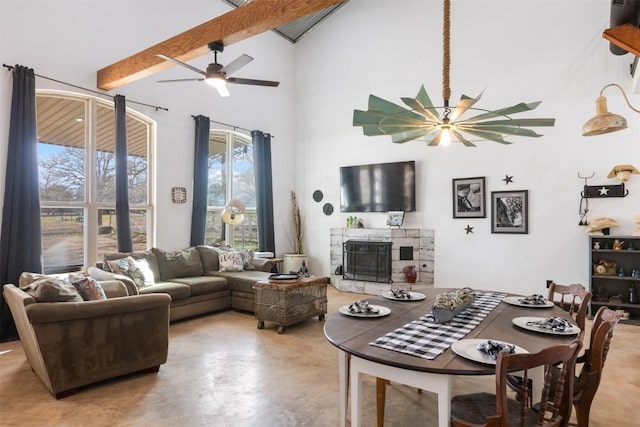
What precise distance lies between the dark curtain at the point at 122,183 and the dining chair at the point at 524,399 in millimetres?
4820

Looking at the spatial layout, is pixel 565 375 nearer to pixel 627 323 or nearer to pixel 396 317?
pixel 396 317

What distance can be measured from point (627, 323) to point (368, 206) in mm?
4146

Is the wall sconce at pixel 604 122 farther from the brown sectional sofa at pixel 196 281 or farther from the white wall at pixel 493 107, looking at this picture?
the brown sectional sofa at pixel 196 281

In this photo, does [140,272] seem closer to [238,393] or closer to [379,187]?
[238,393]

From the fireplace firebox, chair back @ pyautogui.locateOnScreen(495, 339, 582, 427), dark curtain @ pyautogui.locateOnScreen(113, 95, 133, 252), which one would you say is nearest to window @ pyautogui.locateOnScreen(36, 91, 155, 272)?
dark curtain @ pyautogui.locateOnScreen(113, 95, 133, 252)

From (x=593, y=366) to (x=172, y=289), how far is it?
4335 millimetres

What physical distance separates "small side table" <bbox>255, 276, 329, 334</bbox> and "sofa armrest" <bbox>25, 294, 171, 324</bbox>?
1409 millimetres

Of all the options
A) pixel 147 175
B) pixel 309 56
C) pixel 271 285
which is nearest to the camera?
pixel 271 285

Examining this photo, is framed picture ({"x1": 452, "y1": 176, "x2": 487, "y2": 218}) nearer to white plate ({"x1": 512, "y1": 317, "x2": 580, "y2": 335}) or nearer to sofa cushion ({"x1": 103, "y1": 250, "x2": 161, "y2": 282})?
white plate ({"x1": 512, "y1": 317, "x2": 580, "y2": 335})

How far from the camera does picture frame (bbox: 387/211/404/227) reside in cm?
682

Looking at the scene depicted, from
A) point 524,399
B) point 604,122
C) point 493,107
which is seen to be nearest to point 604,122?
point 604,122

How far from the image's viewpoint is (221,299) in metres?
5.44

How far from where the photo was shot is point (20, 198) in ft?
14.2

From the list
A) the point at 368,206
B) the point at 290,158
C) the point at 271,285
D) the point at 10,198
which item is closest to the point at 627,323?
the point at 368,206
